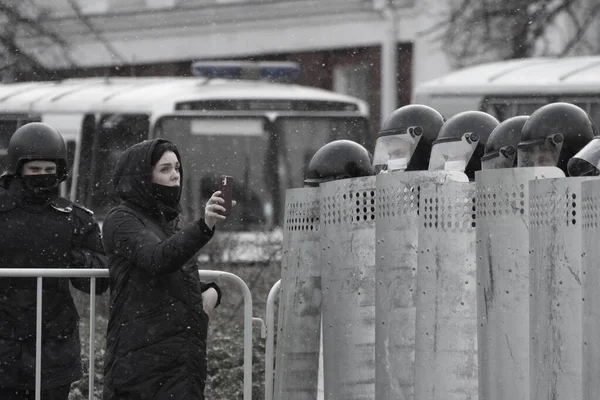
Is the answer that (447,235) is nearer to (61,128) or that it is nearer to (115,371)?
(115,371)

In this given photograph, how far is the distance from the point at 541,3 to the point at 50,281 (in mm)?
16174

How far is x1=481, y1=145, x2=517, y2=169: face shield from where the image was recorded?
18.1 ft

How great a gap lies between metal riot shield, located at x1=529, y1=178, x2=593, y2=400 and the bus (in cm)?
1154

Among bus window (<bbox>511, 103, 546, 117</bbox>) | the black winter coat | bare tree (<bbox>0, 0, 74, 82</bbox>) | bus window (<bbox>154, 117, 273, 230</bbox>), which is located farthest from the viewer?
bare tree (<bbox>0, 0, 74, 82</bbox>)

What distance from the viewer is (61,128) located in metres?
17.4

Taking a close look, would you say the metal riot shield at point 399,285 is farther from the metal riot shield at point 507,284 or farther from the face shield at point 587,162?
the face shield at point 587,162

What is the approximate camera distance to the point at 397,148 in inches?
231

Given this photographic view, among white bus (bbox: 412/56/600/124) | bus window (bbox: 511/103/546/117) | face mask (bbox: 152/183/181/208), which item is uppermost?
white bus (bbox: 412/56/600/124)

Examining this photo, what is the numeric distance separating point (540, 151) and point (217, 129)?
1161cm

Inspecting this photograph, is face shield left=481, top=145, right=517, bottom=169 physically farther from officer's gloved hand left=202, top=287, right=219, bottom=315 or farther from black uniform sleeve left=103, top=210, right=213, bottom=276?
officer's gloved hand left=202, top=287, right=219, bottom=315

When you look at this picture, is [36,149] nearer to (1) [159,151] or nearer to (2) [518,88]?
(1) [159,151]

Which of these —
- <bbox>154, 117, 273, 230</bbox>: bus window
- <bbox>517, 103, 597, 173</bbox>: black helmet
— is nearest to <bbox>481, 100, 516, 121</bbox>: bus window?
<bbox>154, 117, 273, 230</bbox>: bus window

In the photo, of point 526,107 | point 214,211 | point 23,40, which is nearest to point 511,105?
point 526,107

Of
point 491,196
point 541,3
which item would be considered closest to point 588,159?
point 491,196
